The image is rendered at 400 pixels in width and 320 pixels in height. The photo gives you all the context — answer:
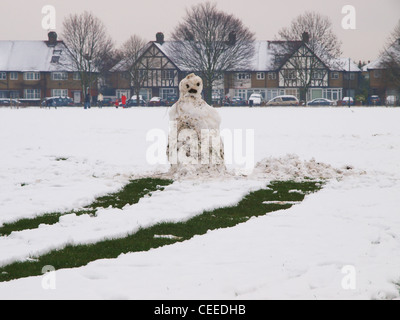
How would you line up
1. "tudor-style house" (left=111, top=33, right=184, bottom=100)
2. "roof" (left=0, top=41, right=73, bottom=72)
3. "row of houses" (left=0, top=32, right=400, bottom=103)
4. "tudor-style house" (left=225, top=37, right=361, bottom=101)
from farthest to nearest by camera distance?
"roof" (left=0, top=41, right=73, bottom=72) → "row of houses" (left=0, top=32, right=400, bottom=103) → "tudor-style house" (left=225, top=37, right=361, bottom=101) → "tudor-style house" (left=111, top=33, right=184, bottom=100)

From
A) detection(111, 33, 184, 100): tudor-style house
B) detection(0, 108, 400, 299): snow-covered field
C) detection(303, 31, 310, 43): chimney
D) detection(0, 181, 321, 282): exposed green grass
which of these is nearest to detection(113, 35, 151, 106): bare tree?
detection(111, 33, 184, 100): tudor-style house

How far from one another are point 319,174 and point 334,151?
236 inches

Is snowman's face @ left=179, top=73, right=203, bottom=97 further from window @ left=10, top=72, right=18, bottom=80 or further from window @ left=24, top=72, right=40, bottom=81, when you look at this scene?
window @ left=10, top=72, right=18, bottom=80

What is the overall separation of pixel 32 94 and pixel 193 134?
8533 cm

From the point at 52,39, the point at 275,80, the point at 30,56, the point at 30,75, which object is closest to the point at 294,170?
the point at 275,80

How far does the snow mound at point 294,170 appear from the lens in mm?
13656

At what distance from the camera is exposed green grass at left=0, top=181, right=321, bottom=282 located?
22.5ft

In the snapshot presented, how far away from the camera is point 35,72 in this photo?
92188 millimetres

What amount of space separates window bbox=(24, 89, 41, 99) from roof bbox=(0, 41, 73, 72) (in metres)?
3.74

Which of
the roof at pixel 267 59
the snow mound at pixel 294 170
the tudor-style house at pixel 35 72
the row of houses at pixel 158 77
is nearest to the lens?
the snow mound at pixel 294 170

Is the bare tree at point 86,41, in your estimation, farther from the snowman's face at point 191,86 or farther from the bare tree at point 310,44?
the snowman's face at point 191,86

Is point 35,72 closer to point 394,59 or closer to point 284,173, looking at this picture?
point 394,59

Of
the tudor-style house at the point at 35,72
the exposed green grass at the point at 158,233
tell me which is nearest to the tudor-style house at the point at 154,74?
the tudor-style house at the point at 35,72
